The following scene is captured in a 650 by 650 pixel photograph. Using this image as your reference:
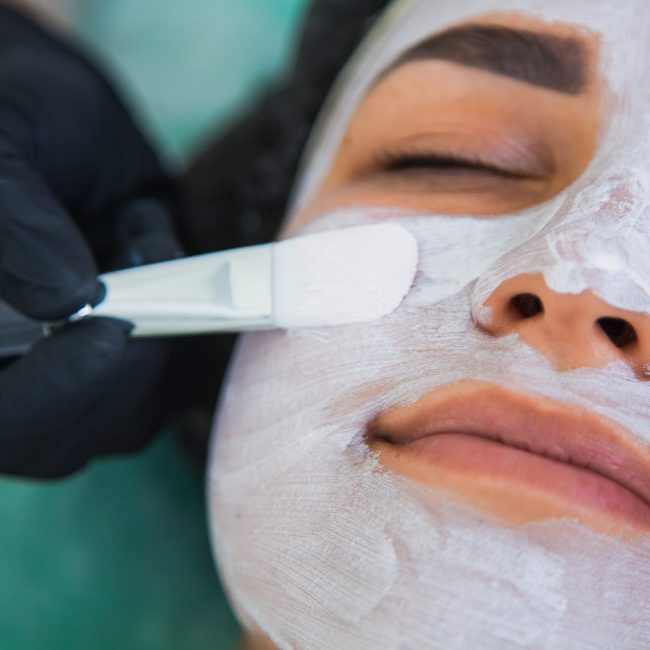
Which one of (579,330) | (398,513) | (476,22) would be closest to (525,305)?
(579,330)

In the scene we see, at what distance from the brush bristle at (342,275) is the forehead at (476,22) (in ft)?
0.49

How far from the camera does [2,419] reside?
0.60 metres

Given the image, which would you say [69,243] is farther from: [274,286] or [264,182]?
[264,182]

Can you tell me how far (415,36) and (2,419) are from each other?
44 centimetres

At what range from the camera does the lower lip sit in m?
0.43

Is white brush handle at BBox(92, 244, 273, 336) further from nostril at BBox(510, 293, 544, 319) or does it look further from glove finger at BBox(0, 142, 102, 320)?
nostril at BBox(510, 293, 544, 319)

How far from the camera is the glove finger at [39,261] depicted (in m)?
0.56

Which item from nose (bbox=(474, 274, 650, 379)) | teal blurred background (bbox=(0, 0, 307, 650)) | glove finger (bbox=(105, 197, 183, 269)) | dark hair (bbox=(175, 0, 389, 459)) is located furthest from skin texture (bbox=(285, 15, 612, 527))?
teal blurred background (bbox=(0, 0, 307, 650))

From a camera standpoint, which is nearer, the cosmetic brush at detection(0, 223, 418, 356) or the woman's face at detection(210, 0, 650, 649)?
the woman's face at detection(210, 0, 650, 649)

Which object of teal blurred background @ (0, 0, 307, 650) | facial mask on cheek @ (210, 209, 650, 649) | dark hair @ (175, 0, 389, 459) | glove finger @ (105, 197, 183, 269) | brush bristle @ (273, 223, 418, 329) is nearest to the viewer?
facial mask on cheek @ (210, 209, 650, 649)

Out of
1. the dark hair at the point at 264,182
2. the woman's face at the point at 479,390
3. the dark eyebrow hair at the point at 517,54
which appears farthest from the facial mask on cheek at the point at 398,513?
the dark hair at the point at 264,182

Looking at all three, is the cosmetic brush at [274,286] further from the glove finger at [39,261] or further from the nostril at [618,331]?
the nostril at [618,331]

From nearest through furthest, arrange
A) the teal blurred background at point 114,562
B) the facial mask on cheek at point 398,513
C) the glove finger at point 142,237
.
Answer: the facial mask on cheek at point 398,513 → the glove finger at point 142,237 → the teal blurred background at point 114,562

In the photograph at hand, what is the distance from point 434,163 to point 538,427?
0.85ft
